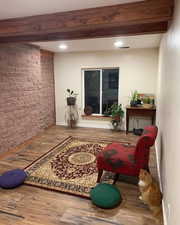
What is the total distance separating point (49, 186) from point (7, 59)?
8.80 feet

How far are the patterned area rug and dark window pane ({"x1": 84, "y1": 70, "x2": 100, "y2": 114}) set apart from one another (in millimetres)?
1916

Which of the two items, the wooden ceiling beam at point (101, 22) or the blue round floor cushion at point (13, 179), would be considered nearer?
the wooden ceiling beam at point (101, 22)

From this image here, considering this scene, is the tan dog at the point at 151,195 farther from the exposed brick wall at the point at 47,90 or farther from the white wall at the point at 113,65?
the exposed brick wall at the point at 47,90

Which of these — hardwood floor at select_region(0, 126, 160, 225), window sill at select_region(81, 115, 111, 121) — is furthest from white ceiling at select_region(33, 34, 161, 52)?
hardwood floor at select_region(0, 126, 160, 225)

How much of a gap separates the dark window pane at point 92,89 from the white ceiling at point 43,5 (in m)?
3.49

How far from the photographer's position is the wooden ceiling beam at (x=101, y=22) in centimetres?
189

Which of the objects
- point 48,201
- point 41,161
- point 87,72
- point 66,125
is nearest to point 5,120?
point 41,161

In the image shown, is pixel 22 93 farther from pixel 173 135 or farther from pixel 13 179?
pixel 173 135

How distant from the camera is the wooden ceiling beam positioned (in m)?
1.89

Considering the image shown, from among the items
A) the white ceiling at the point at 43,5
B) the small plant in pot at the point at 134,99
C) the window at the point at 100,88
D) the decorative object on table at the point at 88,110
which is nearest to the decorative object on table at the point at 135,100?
the small plant in pot at the point at 134,99

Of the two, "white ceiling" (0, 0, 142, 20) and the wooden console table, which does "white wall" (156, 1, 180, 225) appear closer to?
"white ceiling" (0, 0, 142, 20)

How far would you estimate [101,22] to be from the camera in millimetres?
2059

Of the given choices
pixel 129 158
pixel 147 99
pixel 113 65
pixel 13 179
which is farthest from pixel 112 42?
pixel 13 179

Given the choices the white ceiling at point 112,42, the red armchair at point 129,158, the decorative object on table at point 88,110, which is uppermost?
the white ceiling at point 112,42
